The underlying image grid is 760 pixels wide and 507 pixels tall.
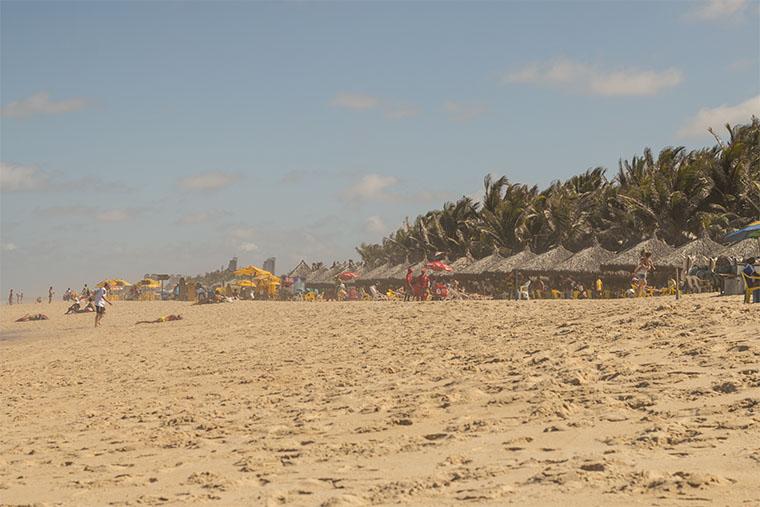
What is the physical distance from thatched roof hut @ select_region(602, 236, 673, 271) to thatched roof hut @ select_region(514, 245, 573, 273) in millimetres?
3022

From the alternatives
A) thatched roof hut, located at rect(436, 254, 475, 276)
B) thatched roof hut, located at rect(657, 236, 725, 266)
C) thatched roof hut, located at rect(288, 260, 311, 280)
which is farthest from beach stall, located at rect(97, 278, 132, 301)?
thatched roof hut, located at rect(657, 236, 725, 266)

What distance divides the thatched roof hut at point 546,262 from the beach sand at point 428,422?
20.7 meters

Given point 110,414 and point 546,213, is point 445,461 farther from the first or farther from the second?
point 546,213

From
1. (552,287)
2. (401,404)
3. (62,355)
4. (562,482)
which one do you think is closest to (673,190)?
(552,287)

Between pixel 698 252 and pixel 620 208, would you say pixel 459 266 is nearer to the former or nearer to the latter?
pixel 620 208

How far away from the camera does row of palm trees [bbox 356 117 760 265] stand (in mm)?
31625

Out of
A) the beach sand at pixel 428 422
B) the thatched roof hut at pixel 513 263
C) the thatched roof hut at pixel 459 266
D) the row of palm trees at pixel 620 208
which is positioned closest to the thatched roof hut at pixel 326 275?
the row of palm trees at pixel 620 208

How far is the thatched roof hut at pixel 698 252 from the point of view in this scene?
25.7 metres

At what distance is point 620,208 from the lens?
36.8m

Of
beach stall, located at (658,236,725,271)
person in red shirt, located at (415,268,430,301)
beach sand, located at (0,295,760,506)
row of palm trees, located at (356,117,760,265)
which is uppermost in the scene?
row of palm trees, located at (356,117,760,265)

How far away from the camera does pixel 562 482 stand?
171 inches

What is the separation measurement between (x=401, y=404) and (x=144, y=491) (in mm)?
2563

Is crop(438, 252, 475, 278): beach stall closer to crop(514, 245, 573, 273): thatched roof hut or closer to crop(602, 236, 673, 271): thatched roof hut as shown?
crop(514, 245, 573, 273): thatched roof hut

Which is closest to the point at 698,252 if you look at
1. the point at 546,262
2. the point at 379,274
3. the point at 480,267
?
the point at 546,262
